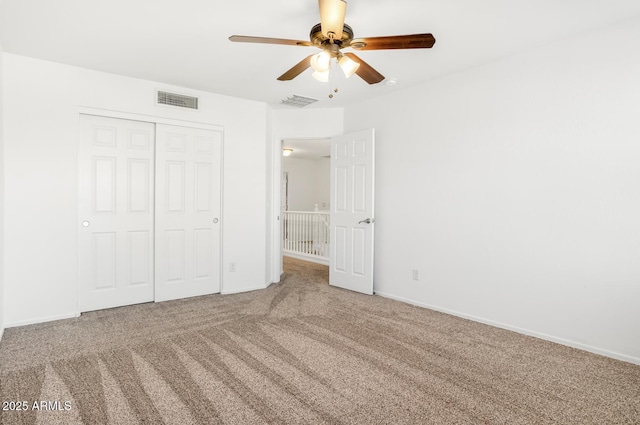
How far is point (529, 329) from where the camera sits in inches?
121

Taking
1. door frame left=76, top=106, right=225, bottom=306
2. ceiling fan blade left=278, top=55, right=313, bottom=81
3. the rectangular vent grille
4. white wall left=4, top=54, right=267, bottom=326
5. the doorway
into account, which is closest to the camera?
ceiling fan blade left=278, top=55, right=313, bottom=81

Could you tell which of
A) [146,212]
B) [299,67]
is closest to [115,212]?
[146,212]

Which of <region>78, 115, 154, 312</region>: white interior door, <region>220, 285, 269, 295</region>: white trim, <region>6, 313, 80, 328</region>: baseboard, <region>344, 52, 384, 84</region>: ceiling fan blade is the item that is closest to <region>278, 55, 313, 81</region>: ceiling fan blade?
<region>344, 52, 384, 84</region>: ceiling fan blade

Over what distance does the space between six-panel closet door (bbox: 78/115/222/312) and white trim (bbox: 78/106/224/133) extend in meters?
0.05

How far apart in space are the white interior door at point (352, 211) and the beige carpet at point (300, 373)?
1053 mm

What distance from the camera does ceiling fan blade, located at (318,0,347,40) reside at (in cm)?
190

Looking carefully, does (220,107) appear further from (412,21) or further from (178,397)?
(178,397)

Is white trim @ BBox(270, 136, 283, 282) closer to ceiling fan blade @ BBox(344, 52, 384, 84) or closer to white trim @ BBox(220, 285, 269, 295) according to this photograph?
white trim @ BBox(220, 285, 269, 295)

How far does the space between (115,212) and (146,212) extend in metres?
0.31

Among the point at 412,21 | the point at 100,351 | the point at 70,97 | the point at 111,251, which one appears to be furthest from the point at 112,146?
the point at 412,21

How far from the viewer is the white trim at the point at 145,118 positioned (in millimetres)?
3548

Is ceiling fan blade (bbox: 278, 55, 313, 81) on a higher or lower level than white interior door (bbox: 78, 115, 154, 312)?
higher

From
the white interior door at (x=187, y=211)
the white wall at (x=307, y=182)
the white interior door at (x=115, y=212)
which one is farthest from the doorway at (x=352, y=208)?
the white wall at (x=307, y=182)

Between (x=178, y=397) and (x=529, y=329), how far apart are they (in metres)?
2.92
